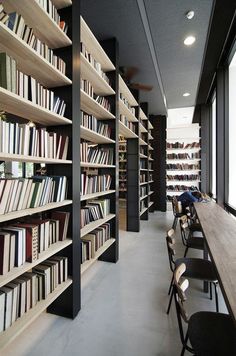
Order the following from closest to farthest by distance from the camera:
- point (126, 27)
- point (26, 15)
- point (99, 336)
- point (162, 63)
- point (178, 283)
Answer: point (178, 283), point (26, 15), point (99, 336), point (126, 27), point (162, 63)

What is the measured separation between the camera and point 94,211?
292 cm

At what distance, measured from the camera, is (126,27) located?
290 centimetres

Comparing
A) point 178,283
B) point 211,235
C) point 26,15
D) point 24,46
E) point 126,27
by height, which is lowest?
point 178,283

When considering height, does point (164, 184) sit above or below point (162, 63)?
below

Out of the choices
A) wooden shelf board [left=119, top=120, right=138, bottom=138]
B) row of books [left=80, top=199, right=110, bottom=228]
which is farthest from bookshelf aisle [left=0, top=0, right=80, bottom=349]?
wooden shelf board [left=119, top=120, right=138, bottom=138]

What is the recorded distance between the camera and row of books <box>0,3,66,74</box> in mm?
→ 1464

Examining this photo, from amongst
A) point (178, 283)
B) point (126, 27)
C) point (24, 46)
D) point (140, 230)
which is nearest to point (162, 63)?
point (126, 27)

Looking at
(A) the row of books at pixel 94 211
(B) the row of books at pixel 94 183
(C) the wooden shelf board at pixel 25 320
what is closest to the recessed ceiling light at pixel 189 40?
(B) the row of books at pixel 94 183

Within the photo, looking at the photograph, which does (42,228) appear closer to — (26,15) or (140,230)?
(26,15)

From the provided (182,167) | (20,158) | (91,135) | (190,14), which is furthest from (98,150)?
(182,167)

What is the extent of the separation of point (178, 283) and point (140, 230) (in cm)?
390

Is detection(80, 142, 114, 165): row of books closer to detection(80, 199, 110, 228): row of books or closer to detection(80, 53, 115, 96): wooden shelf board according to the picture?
detection(80, 199, 110, 228): row of books

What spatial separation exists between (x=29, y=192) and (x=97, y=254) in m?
1.45

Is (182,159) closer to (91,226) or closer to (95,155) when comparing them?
(95,155)
